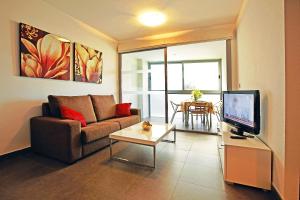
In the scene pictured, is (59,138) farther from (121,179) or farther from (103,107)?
(103,107)

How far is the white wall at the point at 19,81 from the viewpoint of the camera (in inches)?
88.7

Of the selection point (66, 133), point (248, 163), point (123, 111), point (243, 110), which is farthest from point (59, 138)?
point (243, 110)

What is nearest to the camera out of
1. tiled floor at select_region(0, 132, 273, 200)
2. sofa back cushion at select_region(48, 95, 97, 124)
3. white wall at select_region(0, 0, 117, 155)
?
tiled floor at select_region(0, 132, 273, 200)

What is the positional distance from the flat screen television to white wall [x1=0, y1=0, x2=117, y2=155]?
3008 millimetres

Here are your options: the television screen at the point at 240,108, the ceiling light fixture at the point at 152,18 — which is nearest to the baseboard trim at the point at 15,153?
the ceiling light fixture at the point at 152,18

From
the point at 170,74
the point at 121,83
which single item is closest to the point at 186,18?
the point at 121,83

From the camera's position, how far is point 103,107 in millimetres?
3541

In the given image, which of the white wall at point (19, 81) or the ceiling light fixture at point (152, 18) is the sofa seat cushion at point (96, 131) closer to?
the white wall at point (19, 81)

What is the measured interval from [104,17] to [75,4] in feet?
1.98

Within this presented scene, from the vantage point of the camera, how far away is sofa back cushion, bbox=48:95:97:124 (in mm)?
2598

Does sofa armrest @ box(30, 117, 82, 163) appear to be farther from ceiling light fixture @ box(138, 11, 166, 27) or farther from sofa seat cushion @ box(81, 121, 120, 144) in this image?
ceiling light fixture @ box(138, 11, 166, 27)

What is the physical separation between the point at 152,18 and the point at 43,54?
2143 millimetres

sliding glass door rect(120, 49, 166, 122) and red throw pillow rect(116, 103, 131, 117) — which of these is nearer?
red throw pillow rect(116, 103, 131, 117)

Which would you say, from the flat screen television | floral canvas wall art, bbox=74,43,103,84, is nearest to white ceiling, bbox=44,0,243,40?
floral canvas wall art, bbox=74,43,103,84
